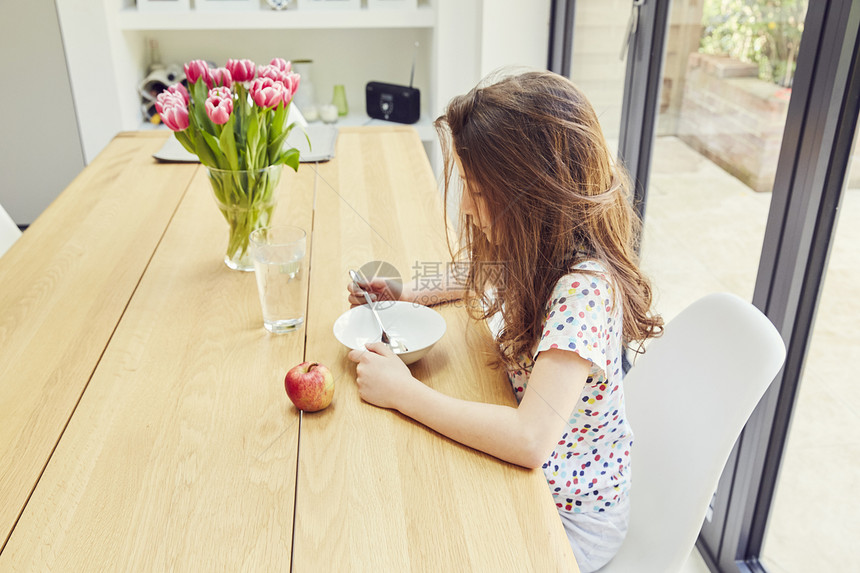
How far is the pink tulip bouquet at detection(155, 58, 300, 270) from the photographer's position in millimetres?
1144

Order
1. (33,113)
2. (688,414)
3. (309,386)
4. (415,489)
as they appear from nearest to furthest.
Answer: (415,489) < (309,386) < (688,414) < (33,113)

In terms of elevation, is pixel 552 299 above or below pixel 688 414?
above

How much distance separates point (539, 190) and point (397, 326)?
314 mm

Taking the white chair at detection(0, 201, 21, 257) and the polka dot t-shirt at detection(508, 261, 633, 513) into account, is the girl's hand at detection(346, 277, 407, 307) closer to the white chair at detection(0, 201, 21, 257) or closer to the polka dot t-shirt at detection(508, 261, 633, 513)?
the polka dot t-shirt at detection(508, 261, 633, 513)

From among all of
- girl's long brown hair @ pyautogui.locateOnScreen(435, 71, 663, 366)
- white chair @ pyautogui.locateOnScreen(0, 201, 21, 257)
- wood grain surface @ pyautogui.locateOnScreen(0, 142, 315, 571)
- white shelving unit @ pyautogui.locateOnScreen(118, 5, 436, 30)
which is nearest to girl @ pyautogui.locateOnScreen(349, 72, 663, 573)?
girl's long brown hair @ pyautogui.locateOnScreen(435, 71, 663, 366)

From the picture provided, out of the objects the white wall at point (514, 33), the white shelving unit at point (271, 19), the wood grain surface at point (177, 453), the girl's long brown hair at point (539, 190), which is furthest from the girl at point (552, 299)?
the white shelving unit at point (271, 19)

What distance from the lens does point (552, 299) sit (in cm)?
93

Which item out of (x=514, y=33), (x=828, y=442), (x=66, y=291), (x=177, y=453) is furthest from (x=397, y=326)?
(x=514, y=33)

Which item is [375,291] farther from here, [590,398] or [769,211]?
[769,211]

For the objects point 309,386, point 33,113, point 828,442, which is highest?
point 309,386

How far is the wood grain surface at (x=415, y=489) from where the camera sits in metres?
0.72

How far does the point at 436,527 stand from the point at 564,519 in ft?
1.12

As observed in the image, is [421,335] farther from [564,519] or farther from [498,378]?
[564,519]

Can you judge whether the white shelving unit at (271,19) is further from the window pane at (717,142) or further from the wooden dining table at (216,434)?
the wooden dining table at (216,434)
